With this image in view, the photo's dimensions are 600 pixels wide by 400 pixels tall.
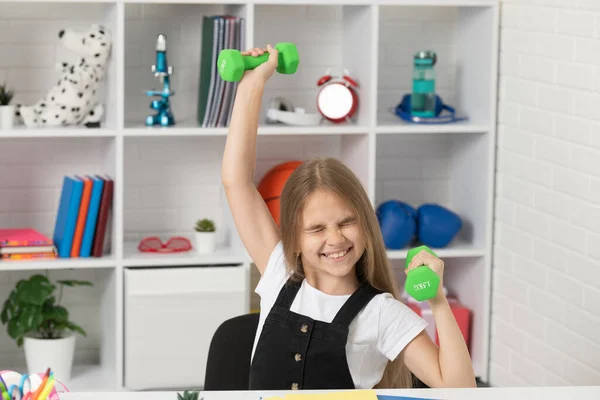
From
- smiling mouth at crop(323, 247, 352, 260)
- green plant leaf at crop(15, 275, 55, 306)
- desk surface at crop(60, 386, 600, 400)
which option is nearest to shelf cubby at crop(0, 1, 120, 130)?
green plant leaf at crop(15, 275, 55, 306)

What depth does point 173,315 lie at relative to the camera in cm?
360

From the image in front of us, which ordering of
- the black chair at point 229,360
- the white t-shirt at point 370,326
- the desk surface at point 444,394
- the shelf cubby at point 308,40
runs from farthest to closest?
1. the shelf cubby at point 308,40
2. the black chair at point 229,360
3. the white t-shirt at point 370,326
4. the desk surface at point 444,394

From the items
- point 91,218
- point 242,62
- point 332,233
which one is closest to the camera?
point 332,233

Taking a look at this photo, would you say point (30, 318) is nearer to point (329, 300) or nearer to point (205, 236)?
point (205, 236)

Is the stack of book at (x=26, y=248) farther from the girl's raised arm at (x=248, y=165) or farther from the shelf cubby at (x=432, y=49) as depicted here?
the girl's raised arm at (x=248, y=165)

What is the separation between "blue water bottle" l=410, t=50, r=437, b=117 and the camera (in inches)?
146

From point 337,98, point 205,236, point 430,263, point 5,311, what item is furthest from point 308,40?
point 430,263

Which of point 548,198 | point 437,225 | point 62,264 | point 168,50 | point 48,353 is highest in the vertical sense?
point 168,50

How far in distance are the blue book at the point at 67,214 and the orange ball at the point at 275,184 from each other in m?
0.67

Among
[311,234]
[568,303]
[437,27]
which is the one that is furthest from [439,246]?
[311,234]

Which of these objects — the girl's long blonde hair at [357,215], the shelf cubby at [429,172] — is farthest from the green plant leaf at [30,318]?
the girl's long blonde hair at [357,215]

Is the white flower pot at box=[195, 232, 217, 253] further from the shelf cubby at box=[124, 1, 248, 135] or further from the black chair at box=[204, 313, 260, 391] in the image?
the black chair at box=[204, 313, 260, 391]

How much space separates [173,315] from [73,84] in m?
0.88

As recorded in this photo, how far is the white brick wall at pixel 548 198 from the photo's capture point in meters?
3.19
